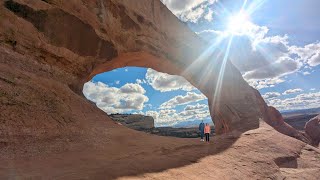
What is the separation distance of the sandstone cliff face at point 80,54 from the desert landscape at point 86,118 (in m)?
0.04

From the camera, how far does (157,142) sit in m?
9.88

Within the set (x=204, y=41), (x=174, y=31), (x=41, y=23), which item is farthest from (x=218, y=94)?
(x=41, y=23)

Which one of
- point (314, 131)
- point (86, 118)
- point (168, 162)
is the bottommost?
point (168, 162)

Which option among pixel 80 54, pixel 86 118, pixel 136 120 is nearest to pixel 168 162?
pixel 86 118

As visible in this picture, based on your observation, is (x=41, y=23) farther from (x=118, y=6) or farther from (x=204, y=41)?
(x=204, y=41)

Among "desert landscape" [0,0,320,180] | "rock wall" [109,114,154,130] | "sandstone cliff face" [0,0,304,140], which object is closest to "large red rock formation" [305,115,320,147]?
"sandstone cliff face" [0,0,304,140]

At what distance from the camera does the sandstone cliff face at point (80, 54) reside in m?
7.66

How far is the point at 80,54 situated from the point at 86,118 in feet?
13.8

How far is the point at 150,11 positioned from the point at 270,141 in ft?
33.1

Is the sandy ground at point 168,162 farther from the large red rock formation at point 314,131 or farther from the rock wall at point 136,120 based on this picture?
the rock wall at point 136,120

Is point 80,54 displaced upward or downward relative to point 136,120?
downward

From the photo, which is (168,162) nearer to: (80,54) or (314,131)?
(80,54)

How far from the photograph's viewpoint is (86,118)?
9070mm

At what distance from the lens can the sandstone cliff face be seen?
7664 mm
